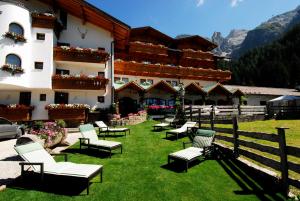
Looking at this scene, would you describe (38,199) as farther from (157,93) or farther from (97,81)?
(157,93)

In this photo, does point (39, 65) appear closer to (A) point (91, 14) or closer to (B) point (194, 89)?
(A) point (91, 14)

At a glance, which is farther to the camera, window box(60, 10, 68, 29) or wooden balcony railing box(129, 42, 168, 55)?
wooden balcony railing box(129, 42, 168, 55)

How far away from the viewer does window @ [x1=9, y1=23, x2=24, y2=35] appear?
22344 mm

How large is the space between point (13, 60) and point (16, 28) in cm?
307

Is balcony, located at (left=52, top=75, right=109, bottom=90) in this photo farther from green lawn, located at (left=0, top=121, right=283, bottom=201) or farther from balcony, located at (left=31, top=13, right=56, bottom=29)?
green lawn, located at (left=0, top=121, right=283, bottom=201)

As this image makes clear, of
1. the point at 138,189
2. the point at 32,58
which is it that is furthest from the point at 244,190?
the point at 32,58

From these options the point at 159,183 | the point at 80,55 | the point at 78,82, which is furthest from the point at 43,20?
the point at 159,183

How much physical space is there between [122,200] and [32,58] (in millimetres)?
21587

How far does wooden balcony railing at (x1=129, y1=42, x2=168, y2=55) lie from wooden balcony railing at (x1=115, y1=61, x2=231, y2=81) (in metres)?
3.57

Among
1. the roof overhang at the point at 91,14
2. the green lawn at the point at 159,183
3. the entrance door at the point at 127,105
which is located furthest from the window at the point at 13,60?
the green lawn at the point at 159,183

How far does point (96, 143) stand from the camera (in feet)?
38.8

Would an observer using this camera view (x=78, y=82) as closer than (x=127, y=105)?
Yes

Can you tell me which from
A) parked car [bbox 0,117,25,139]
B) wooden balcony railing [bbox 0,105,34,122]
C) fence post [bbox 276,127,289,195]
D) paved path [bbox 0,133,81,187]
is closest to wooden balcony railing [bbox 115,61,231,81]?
wooden balcony railing [bbox 0,105,34,122]

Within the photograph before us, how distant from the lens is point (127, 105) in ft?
102
